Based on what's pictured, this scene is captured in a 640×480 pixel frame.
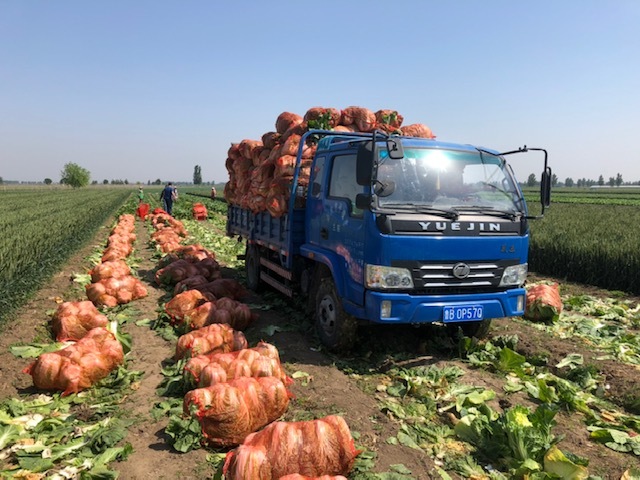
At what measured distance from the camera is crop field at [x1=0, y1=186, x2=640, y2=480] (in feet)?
12.3

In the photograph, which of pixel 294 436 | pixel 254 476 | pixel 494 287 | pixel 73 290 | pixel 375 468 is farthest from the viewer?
pixel 73 290

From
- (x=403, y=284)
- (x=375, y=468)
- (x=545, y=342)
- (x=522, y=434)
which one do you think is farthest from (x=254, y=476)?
(x=545, y=342)

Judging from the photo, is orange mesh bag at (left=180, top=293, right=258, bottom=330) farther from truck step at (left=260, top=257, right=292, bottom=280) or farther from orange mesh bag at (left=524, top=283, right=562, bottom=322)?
orange mesh bag at (left=524, top=283, right=562, bottom=322)

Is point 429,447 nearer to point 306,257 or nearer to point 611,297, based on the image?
point 306,257

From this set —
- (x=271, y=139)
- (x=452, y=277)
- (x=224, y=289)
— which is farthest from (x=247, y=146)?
(x=452, y=277)

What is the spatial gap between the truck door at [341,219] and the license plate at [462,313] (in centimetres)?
97

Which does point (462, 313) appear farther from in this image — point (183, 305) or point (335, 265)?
point (183, 305)

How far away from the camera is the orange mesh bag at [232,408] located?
12.9 ft

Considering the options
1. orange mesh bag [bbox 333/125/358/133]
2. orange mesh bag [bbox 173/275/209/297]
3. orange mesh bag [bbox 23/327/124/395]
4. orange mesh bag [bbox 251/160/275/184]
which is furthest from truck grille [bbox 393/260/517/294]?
orange mesh bag [bbox 173/275/209/297]

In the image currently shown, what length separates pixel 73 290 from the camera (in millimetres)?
9273

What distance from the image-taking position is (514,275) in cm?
590

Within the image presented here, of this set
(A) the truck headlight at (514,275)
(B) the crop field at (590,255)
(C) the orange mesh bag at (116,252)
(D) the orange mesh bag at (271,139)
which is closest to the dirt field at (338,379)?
(A) the truck headlight at (514,275)

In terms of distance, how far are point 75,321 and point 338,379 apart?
368 cm

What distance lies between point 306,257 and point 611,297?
7.91 meters
